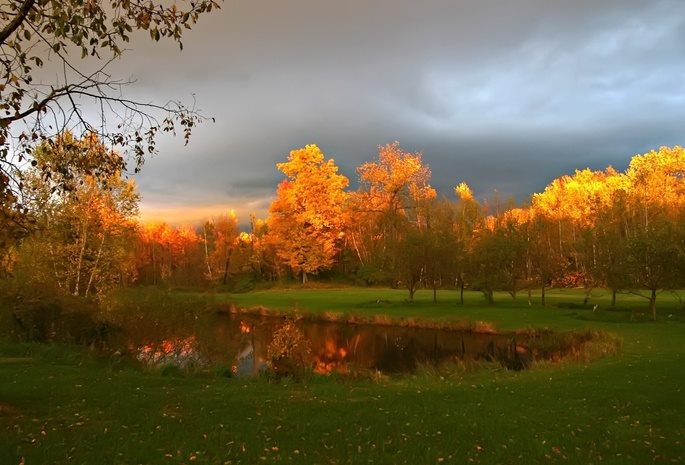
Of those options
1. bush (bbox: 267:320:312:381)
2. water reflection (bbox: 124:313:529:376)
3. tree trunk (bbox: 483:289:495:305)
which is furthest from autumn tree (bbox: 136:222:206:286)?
bush (bbox: 267:320:312:381)

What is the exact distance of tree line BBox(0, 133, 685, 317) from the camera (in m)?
27.8

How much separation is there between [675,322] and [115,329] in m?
33.6

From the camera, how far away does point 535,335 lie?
31828 millimetres

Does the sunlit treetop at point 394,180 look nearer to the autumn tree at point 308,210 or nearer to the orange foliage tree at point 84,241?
the autumn tree at point 308,210

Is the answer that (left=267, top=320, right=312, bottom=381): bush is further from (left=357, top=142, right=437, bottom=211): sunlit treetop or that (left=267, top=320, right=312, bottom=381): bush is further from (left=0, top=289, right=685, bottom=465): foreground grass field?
(left=357, top=142, right=437, bottom=211): sunlit treetop

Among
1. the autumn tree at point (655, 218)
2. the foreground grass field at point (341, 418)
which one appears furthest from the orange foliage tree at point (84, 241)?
the autumn tree at point (655, 218)

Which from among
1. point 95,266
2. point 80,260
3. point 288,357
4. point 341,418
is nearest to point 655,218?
point 288,357

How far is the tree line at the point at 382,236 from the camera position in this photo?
27766mm

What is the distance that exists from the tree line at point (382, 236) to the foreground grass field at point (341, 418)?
3.73 m

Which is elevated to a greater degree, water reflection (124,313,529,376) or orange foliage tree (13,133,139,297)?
orange foliage tree (13,133,139,297)

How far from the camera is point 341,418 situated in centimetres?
1061

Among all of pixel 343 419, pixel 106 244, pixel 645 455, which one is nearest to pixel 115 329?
pixel 106 244

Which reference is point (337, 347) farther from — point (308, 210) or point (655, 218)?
point (655, 218)

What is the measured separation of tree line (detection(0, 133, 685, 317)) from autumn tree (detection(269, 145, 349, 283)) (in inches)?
7.7
